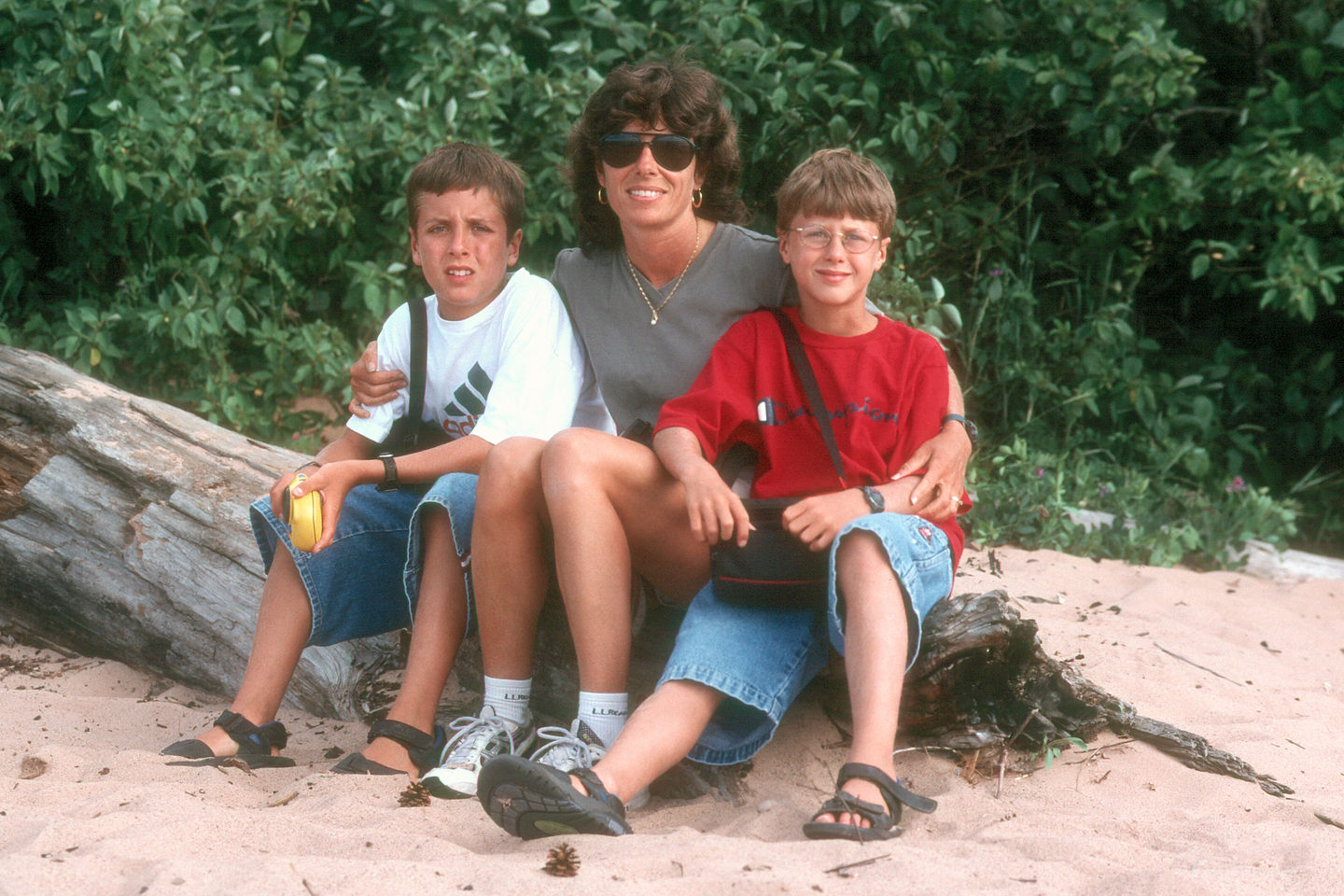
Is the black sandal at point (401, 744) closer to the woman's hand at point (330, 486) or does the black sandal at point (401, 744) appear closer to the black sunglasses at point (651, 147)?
the woman's hand at point (330, 486)

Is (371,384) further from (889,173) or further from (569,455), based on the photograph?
(889,173)

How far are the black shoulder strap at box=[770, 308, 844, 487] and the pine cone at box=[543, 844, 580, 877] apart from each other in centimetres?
95

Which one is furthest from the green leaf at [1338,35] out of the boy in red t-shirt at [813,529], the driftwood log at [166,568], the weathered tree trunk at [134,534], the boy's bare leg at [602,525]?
the weathered tree trunk at [134,534]

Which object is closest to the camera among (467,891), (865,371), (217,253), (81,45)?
(467,891)

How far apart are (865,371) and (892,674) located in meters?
0.68

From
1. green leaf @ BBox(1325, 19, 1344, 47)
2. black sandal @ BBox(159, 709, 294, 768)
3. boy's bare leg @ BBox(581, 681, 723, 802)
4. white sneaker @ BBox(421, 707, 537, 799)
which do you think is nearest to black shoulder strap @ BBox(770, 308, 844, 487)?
boy's bare leg @ BBox(581, 681, 723, 802)

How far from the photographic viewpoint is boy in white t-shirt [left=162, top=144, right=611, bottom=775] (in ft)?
8.45

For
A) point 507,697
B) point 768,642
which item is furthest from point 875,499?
point 507,697

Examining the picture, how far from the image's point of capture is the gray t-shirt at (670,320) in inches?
108

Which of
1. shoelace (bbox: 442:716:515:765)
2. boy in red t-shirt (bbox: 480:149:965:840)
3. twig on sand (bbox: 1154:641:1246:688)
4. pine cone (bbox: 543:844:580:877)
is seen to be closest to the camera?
pine cone (bbox: 543:844:580:877)

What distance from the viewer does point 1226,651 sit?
3377 mm

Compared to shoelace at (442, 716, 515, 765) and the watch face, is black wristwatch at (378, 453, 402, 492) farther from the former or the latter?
the watch face

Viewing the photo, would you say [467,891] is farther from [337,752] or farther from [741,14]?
[741,14]

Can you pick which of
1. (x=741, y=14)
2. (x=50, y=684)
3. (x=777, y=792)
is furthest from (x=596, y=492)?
(x=741, y=14)
